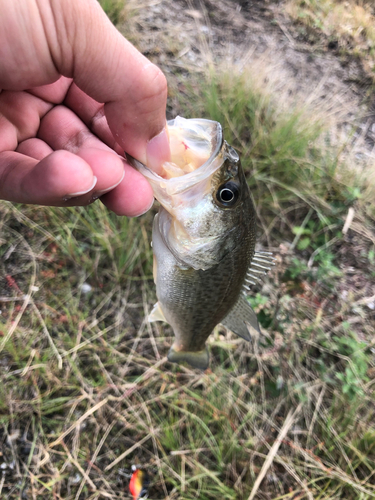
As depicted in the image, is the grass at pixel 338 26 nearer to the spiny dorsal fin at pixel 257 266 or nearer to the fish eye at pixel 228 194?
the spiny dorsal fin at pixel 257 266

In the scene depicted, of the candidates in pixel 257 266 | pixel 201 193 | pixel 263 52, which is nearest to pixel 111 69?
pixel 201 193

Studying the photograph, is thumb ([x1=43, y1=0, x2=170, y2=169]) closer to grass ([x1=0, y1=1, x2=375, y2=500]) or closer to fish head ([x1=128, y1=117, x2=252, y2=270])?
fish head ([x1=128, y1=117, x2=252, y2=270])

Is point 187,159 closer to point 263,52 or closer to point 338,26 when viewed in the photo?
point 263,52

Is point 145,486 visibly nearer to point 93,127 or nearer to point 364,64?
point 93,127

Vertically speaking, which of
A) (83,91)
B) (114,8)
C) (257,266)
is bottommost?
(257,266)

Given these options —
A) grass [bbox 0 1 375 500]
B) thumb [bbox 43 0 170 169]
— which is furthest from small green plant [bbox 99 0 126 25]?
thumb [bbox 43 0 170 169]

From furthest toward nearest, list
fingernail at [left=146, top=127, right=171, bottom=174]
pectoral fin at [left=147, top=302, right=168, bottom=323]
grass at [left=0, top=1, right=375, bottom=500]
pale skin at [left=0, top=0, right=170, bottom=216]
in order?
grass at [left=0, top=1, right=375, bottom=500] < pectoral fin at [left=147, top=302, right=168, bottom=323] < fingernail at [left=146, top=127, right=171, bottom=174] < pale skin at [left=0, top=0, right=170, bottom=216]

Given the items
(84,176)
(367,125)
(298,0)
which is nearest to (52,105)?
(84,176)

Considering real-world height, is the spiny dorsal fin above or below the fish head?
below
